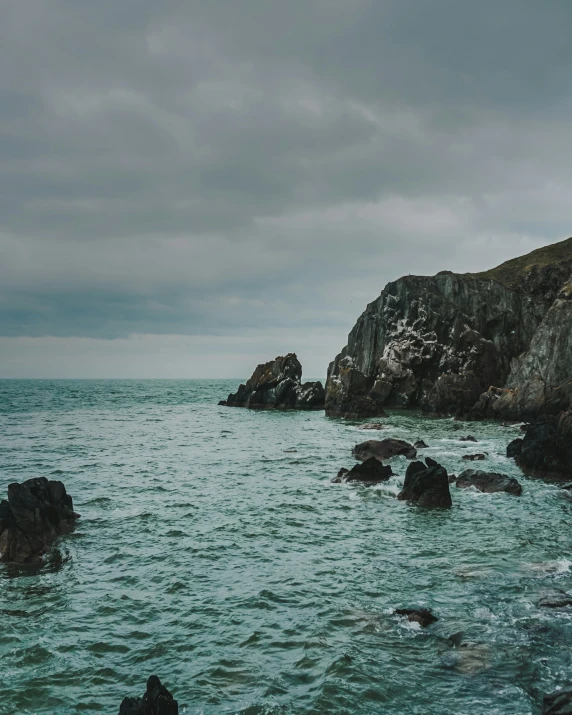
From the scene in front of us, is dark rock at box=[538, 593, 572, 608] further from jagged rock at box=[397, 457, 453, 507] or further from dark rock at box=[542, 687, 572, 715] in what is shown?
jagged rock at box=[397, 457, 453, 507]

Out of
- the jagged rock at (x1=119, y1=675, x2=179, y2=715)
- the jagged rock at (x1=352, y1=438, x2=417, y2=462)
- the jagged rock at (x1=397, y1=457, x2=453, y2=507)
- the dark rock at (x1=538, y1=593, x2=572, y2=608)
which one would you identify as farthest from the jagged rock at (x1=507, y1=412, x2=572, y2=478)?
the jagged rock at (x1=119, y1=675, x2=179, y2=715)

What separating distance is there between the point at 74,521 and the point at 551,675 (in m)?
24.4

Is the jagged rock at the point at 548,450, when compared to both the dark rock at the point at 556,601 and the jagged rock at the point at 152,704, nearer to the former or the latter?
the dark rock at the point at 556,601

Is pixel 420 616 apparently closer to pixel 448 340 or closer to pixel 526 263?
pixel 448 340

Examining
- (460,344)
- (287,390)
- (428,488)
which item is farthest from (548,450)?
(287,390)

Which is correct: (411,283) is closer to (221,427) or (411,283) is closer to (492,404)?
(492,404)

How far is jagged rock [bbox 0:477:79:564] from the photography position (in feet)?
79.3

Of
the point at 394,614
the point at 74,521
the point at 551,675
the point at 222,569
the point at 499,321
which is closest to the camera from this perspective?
the point at 551,675

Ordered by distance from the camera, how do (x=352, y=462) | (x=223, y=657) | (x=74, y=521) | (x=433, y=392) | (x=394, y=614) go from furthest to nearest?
(x=433, y=392)
(x=352, y=462)
(x=74, y=521)
(x=394, y=614)
(x=223, y=657)

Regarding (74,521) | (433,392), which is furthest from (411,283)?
(74,521)

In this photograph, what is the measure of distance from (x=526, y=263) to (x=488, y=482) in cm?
10939

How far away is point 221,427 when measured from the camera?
8506cm

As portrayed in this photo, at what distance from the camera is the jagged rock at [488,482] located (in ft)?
120

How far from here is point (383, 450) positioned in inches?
2093
